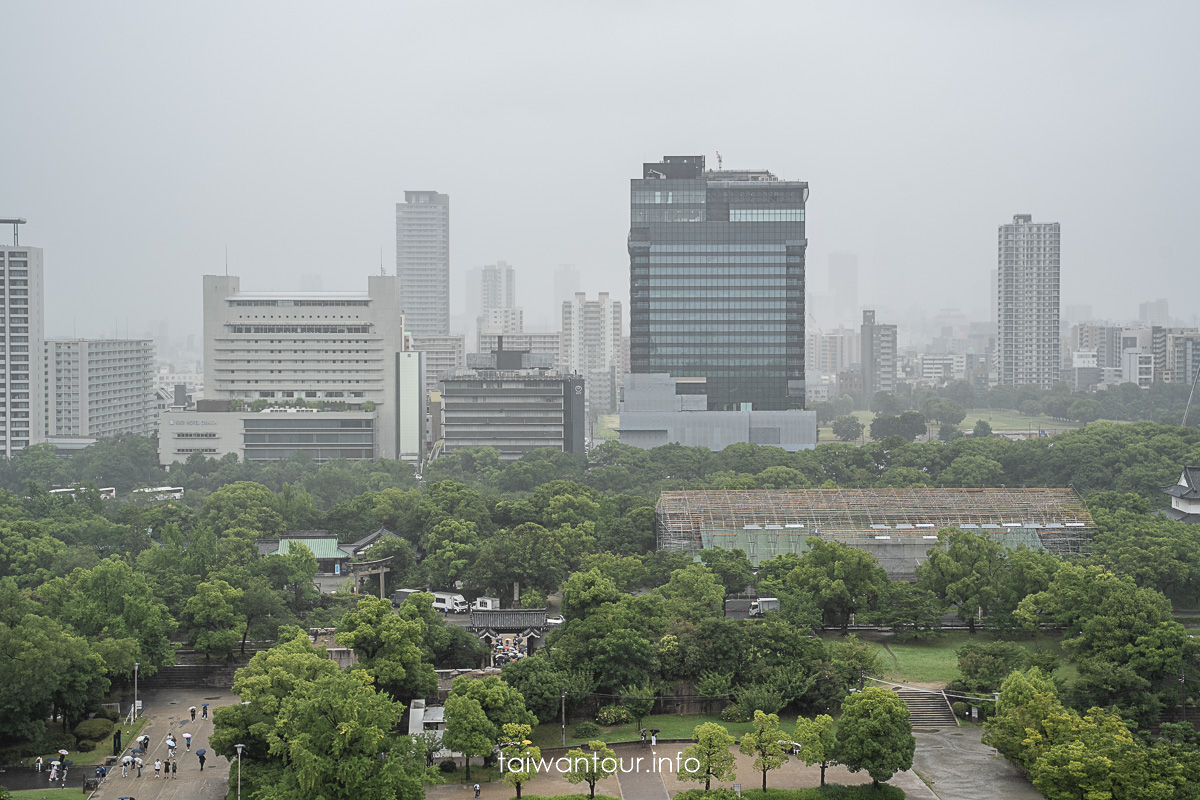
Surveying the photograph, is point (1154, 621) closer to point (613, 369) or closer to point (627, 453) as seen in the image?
point (627, 453)

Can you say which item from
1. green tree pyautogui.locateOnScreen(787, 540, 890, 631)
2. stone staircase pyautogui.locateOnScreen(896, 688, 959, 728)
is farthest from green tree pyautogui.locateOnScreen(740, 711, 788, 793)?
green tree pyautogui.locateOnScreen(787, 540, 890, 631)

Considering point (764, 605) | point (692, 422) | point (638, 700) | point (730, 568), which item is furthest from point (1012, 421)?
point (638, 700)

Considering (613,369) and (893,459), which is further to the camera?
(613,369)

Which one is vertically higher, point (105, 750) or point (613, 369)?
point (613, 369)

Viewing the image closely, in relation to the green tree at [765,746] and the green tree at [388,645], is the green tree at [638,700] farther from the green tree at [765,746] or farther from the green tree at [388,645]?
the green tree at [388,645]

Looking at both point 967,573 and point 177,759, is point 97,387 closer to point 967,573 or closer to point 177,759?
point 177,759

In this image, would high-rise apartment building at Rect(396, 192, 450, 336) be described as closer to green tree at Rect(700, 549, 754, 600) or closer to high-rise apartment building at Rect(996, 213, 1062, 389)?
high-rise apartment building at Rect(996, 213, 1062, 389)

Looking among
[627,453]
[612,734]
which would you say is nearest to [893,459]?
[627,453]
